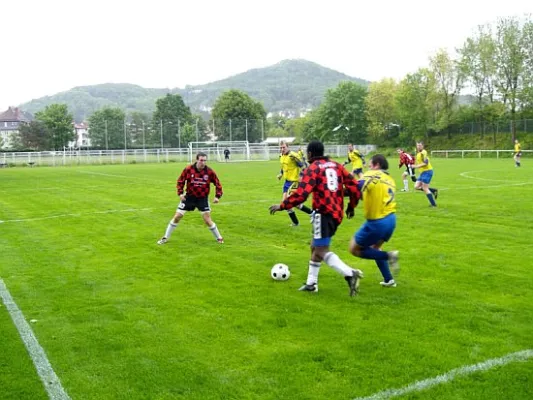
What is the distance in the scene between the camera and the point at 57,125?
80625 mm

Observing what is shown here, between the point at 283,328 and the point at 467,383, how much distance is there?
213 cm

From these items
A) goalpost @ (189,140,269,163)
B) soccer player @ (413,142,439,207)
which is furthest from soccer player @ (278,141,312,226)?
goalpost @ (189,140,269,163)

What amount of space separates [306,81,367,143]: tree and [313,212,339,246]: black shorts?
257 feet

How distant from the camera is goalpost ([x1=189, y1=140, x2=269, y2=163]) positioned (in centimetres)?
6328

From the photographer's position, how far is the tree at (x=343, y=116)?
85.1 meters

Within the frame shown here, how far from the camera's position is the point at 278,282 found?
27.3 feet

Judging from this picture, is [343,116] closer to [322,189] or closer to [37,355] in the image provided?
[322,189]

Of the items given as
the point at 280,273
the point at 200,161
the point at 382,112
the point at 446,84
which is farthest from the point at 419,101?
the point at 280,273

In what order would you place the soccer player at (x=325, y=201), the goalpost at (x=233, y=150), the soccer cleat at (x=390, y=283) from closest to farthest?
1. the soccer player at (x=325, y=201)
2. the soccer cleat at (x=390, y=283)
3. the goalpost at (x=233, y=150)

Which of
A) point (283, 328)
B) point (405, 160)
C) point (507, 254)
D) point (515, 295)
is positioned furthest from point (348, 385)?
point (405, 160)

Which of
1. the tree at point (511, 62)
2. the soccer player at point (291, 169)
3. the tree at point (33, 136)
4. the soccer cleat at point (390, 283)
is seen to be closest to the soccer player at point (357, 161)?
the soccer player at point (291, 169)

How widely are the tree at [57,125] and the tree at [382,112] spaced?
144 feet

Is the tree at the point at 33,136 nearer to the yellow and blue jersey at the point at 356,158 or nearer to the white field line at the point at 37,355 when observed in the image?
the yellow and blue jersey at the point at 356,158

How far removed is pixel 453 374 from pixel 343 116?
83349 millimetres
